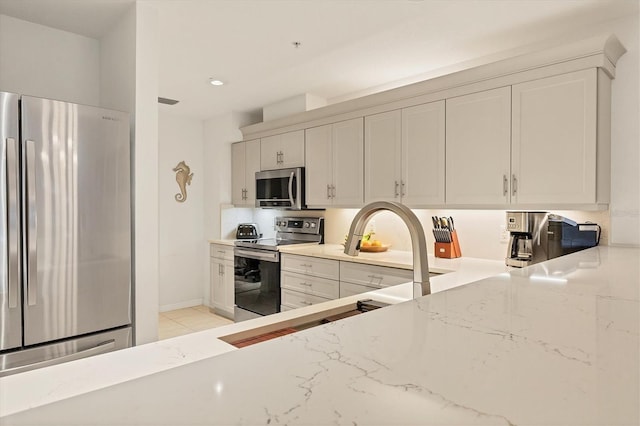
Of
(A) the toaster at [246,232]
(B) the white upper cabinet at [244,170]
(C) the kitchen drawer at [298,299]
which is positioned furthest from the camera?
(A) the toaster at [246,232]

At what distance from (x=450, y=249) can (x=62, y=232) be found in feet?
8.71

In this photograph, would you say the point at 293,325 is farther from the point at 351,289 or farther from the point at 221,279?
the point at 221,279

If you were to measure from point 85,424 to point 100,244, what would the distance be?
196cm

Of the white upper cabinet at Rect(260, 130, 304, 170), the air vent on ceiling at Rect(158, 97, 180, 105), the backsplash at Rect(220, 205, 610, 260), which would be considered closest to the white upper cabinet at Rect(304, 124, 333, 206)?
the white upper cabinet at Rect(260, 130, 304, 170)

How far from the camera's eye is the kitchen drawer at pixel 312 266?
135 inches

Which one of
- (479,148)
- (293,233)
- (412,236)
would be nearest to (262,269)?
(293,233)

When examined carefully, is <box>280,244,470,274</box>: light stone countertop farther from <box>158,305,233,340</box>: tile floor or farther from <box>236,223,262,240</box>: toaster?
<box>158,305,233,340</box>: tile floor

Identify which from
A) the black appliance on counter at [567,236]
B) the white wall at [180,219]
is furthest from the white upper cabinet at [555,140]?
the white wall at [180,219]

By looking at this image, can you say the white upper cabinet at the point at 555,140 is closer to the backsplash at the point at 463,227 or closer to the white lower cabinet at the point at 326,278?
the backsplash at the point at 463,227

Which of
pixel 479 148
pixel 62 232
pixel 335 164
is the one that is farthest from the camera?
pixel 335 164

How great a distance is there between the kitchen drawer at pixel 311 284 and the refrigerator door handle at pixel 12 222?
2.23 m

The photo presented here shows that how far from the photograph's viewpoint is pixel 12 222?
1.82m

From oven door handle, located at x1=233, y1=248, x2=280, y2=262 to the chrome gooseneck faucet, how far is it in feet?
9.28

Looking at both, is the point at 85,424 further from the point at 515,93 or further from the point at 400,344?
the point at 515,93
